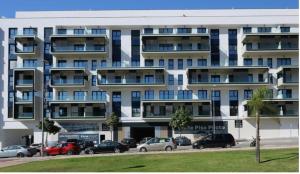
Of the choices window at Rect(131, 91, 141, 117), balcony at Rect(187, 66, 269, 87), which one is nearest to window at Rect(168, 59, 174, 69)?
balcony at Rect(187, 66, 269, 87)

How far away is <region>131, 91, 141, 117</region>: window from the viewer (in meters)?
72.1

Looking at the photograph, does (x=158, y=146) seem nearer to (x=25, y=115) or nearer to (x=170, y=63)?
(x=170, y=63)

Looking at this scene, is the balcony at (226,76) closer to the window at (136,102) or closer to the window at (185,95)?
the window at (185,95)

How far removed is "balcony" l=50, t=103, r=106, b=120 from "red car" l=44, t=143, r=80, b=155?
2174cm

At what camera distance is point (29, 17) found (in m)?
75.1

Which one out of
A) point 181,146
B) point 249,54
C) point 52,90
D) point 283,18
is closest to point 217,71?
point 249,54

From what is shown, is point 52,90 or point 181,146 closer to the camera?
point 181,146

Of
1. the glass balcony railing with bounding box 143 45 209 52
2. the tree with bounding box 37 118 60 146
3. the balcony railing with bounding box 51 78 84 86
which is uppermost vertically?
the glass balcony railing with bounding box 143 45 209 52

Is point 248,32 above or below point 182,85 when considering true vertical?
above

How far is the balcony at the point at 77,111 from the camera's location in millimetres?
71000

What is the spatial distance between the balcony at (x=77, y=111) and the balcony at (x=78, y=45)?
7.91 meters

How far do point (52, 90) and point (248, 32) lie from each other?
103 ft

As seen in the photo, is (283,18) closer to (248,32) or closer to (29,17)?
(248,32)

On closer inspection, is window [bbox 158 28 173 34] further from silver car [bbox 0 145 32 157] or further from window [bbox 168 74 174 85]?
silver car [bbox 0 145 32 157]
